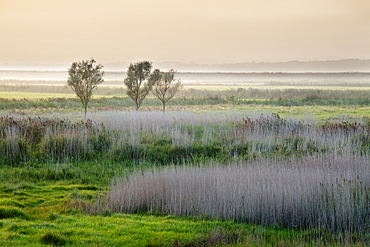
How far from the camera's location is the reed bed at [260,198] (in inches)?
323

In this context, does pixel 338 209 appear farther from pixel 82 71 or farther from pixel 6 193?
pixel 82 71

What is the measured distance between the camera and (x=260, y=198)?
862 cm

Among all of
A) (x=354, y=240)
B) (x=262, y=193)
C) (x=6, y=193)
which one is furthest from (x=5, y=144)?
(x=354, y=240)

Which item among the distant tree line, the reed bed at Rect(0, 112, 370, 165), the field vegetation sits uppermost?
the distant tree line

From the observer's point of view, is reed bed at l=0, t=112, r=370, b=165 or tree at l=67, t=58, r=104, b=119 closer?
reed bed at l=0, t=112, r=370, b=165

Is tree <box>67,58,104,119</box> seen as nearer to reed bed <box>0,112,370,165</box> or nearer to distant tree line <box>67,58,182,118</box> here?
distant tree line <box>67,58,182,118</box>

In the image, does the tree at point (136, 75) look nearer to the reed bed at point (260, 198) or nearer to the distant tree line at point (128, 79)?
the distant tree line at point (128, 79)

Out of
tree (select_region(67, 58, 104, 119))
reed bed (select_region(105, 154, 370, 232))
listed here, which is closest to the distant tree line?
tree (select_region(67, 58, 104, 119))

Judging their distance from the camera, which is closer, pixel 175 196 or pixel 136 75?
pixel 175 196

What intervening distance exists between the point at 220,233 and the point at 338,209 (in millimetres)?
2821

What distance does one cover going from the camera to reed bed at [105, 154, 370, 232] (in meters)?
8.20

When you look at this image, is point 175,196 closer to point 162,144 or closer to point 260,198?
point 260,198

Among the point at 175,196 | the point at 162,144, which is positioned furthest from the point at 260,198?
the point at 162,144

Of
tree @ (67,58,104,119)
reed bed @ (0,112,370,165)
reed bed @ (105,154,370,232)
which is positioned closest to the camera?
reed bed @ (105,154,370,232)
